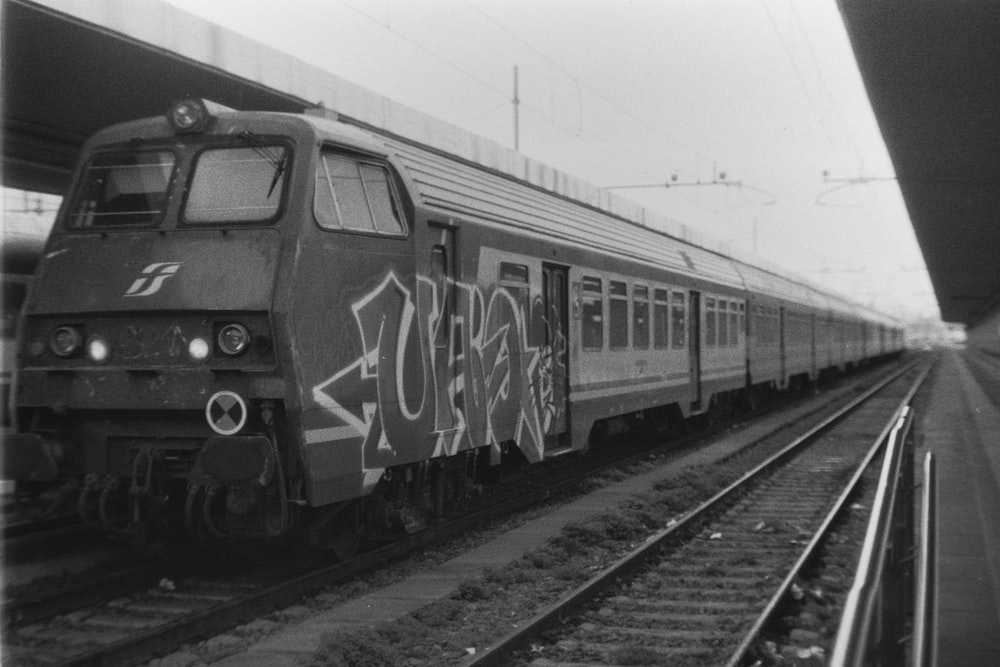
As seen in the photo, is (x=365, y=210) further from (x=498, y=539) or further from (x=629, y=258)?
(x=629, y=258)

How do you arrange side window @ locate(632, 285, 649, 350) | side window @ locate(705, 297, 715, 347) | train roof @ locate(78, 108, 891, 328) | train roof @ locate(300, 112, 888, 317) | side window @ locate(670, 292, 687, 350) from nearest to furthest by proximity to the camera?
train roof @ locate(78, 108, 891, 328), train roof @ locate(300, 112, 888, 317), side window @ locate(632, 285, 649, 350), side window @ locate(670, 292, 687, 350), side window @ locate(705, 297, 715, 347)

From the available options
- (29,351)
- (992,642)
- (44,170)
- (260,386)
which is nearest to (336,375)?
(260,386)

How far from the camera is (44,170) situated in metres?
14.0

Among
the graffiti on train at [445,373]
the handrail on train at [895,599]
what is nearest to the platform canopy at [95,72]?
the graffiti on train at [445,373]

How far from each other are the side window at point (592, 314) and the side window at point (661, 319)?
2537mm

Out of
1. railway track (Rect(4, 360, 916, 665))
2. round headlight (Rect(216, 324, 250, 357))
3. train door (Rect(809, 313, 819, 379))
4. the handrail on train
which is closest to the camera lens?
the handrail on train

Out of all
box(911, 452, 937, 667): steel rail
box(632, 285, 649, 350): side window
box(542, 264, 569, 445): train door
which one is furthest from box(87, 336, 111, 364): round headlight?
box(632, 285, 649, 350): side window

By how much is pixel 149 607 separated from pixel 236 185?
9.61ft

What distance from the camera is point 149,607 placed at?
273 inches

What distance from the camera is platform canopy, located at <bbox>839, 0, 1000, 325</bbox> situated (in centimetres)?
925

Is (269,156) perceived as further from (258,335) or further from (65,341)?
(65,341)

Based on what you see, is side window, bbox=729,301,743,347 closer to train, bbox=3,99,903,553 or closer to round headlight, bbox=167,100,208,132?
train, bbox=3,99,903,553

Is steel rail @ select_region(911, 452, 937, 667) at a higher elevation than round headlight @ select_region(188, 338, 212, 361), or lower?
lower

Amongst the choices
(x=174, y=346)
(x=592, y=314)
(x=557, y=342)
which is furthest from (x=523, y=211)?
(x=174, y=346)
